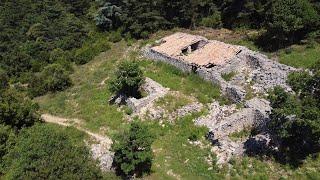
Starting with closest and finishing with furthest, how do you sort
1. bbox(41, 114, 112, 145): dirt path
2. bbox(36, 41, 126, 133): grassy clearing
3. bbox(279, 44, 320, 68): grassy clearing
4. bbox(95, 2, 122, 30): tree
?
1. bbox(41, 114, 112, 145): dirt path
2. bbox(36, 41, 126, 133): grassy clearing
3. bbox(279, 44, 320, 68): grassy clearing
4. bbox(95, 2, 122, 30): tree

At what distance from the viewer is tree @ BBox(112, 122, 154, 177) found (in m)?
33.3

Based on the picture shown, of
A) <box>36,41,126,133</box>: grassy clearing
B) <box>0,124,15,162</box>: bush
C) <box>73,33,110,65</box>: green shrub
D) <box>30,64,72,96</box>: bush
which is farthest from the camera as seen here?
<box>73,33,110,65</box>: green shrub

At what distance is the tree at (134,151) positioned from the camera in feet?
109

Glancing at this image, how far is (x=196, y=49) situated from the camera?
162ft

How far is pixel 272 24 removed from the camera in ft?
151

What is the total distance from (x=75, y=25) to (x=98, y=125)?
34.0 m

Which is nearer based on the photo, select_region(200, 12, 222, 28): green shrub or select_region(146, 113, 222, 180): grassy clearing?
select_region(146, 113, 222, 180): grassy clearing

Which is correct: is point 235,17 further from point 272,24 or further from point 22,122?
point 22,122

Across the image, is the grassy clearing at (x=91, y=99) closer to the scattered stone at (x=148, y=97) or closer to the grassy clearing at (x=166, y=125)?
the grassy clearing at (x=166, y=125)

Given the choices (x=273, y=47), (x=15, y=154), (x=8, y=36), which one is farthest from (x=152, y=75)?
(x=8, y=36)

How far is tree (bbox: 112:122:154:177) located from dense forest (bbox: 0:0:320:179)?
2.34 meters

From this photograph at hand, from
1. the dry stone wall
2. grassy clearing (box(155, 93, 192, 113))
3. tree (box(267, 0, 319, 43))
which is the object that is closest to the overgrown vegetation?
the dry stone wall

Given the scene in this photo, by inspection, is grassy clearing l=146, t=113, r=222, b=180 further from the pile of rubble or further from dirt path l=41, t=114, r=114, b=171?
dirt path l=41, t=114, r=114, b=171

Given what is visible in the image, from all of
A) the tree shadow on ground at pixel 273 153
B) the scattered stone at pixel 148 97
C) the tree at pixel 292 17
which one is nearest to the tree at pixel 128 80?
the scattered stone at pixel 148 97
